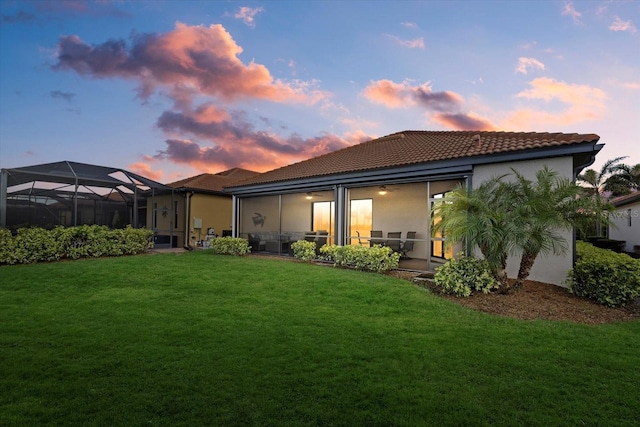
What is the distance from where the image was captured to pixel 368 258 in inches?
385

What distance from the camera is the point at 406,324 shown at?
5.21 metres

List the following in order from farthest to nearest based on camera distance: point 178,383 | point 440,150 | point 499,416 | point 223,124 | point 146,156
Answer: point 146,156
point 223,124
point 440,150
point 178,383
point 499,416

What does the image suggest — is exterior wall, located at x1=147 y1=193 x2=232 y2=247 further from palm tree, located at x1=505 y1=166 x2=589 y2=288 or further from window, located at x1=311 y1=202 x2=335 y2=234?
palm tree, located at x1=505 y1=166 x2=589 y2=288

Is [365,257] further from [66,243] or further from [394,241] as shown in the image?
[66,243]

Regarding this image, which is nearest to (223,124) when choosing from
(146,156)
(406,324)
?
(146,156)

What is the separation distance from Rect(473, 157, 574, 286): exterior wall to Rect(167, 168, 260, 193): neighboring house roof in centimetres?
1525

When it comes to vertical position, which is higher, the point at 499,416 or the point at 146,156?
the point at 146,156

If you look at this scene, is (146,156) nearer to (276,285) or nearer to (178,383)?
(276,285)

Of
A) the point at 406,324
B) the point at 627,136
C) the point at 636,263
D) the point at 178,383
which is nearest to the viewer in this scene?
the point at 178,383

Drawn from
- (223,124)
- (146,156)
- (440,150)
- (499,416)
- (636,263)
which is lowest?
(499,416)

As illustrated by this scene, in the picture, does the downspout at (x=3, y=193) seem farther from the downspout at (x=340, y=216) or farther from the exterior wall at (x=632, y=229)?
the exterior wall at (x=632, y=229)

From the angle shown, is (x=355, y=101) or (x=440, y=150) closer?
(x=440, y=150)

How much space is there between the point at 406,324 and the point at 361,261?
15.7 feet

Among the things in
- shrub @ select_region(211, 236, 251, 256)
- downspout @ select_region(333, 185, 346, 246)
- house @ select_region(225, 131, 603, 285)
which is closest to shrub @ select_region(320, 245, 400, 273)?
house @ select_region(225, 131, 603, 285)
